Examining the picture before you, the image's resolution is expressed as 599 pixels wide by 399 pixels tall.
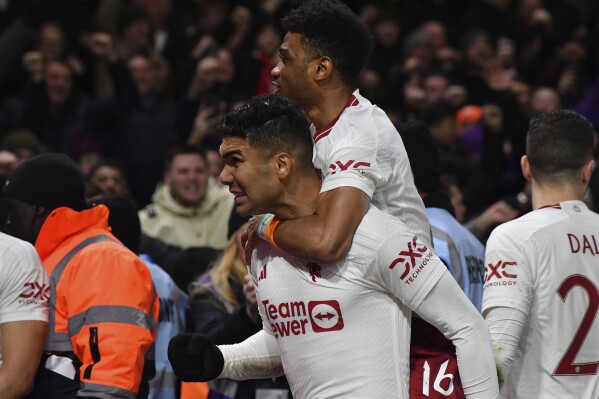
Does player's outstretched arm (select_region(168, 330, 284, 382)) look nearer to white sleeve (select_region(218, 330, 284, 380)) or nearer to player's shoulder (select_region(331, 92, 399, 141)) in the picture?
white sleeve (select_region(218, 330, 284, 380))

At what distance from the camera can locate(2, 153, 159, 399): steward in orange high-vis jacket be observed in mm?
4594

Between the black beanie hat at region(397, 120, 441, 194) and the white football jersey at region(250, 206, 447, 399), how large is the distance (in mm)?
1872

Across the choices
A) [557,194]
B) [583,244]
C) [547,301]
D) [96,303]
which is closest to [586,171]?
[557,194]

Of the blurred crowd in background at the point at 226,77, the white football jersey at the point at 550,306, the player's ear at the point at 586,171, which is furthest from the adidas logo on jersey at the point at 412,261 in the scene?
the blurred crowd in background at the point at 226,77

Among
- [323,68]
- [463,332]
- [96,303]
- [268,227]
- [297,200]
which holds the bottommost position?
[96,303]

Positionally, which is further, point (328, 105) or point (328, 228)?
point (328, 105)

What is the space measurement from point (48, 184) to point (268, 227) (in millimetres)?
1575

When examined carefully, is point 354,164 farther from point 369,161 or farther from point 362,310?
point 362,310

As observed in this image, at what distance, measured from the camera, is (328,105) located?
13.4ft

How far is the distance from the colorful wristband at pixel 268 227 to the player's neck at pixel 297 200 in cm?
5

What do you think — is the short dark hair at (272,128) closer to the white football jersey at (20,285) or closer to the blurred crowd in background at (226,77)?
the white football jersey at (20,285)

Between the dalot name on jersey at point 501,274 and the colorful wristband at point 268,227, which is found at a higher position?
the colorful wristband at point 268,227

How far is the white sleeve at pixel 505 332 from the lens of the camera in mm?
4191

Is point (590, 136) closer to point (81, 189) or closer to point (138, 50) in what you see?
point (81, 189)
